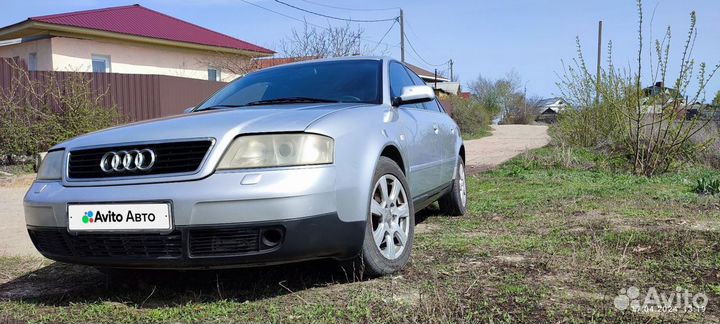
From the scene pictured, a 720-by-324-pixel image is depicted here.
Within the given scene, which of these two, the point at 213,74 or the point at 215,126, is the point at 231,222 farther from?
the point at 213,74

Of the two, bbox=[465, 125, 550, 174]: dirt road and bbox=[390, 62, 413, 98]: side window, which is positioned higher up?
bbox=[390, 62, 413, 98]: side window

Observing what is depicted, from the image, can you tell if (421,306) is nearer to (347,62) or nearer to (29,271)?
(347,62)

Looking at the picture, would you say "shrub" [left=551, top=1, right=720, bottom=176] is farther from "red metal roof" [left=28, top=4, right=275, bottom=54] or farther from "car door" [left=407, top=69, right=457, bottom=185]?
"red metal roof" [left=28, top=4, right=275, bottom=54]

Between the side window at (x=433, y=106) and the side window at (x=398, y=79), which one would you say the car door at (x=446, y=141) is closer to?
the side window at (x=433, y=106)

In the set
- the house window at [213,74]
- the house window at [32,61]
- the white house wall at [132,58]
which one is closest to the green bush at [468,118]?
the house window at [213,74]

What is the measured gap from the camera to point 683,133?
29.2 ft

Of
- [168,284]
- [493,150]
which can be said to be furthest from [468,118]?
[168,284]

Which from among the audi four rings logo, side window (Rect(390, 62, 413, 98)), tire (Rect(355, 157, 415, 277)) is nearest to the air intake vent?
the audi four rings logo

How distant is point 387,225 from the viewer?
10.8 ft

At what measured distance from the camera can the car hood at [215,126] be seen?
111 inches

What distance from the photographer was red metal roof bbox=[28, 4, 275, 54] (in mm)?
16500

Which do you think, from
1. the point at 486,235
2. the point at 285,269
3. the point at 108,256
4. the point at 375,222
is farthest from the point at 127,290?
the point at 486,235

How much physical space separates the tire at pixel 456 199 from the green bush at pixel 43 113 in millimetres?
8168

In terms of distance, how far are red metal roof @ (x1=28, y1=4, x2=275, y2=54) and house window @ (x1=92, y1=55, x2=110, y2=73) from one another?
864 mm
